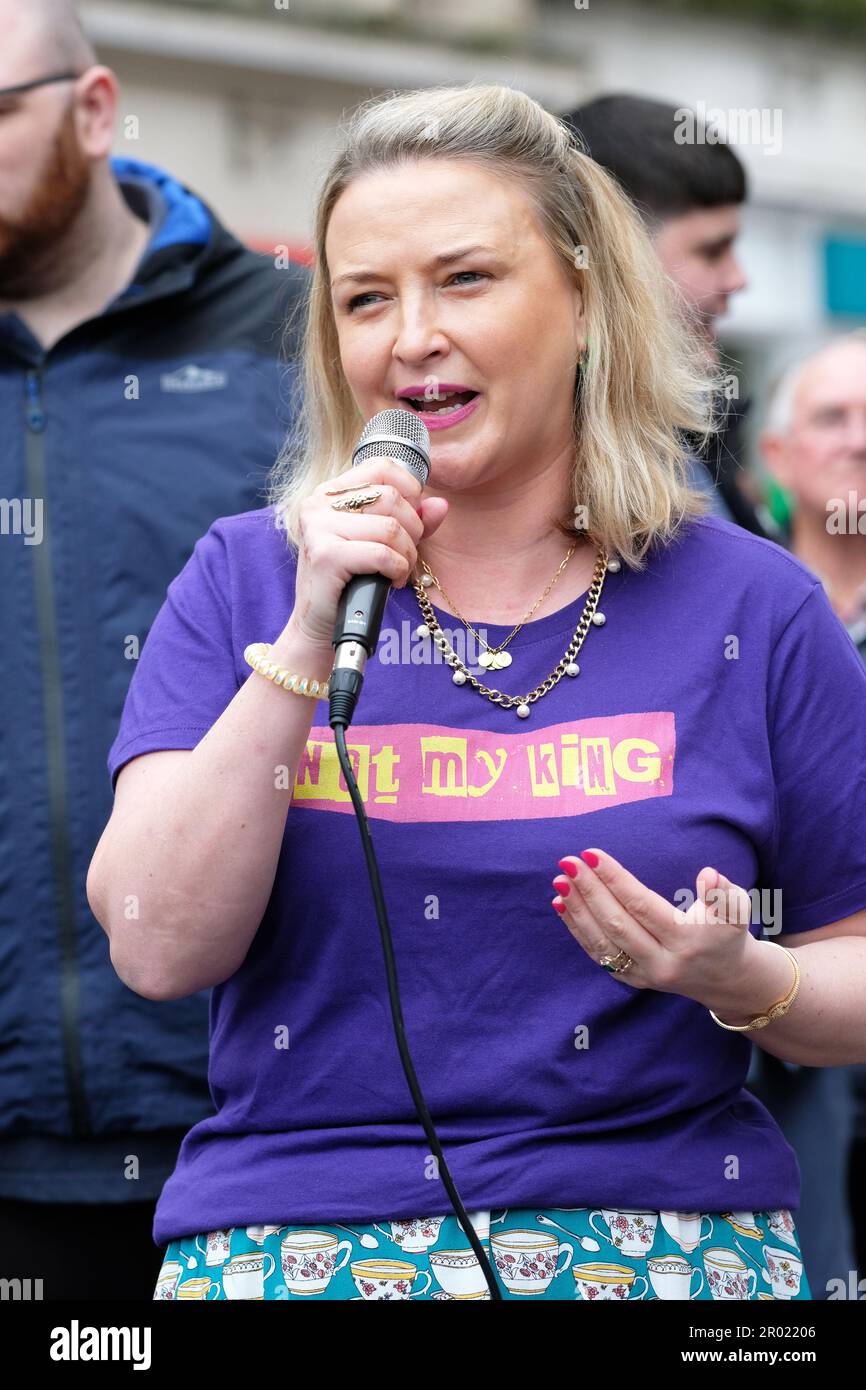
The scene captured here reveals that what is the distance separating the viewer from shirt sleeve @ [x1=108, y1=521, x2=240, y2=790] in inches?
80.5

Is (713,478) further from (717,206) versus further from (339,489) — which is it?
(339,489)

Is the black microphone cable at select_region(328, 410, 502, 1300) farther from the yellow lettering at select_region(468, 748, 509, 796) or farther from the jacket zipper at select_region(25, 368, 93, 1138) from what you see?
the jacket zipper at select_region(25, 368, 93, 1138)

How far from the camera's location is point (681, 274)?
11.9 feet

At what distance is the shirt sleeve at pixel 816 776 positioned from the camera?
2.13 metres

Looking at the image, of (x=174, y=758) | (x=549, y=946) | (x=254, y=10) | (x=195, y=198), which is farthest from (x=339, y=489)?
(x=254, y=10)

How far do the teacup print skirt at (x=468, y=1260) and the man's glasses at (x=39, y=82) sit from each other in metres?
2.01

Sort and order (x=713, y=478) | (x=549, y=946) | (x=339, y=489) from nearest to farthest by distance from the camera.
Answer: (x=339, y=489), (x=549, y=946), (x=713, y=478)

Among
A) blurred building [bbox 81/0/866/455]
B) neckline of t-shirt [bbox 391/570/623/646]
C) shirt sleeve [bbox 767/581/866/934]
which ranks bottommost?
shirt sleeve [bbox 767/581/866/934]

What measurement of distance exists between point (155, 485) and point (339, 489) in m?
1.23

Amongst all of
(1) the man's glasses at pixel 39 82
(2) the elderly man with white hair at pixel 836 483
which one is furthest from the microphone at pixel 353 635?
(2) the elderly man with white hair at pixel 836 483

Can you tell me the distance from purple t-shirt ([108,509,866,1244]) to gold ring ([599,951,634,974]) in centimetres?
14

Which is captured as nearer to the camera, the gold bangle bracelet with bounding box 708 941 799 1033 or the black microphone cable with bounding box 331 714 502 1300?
the black microphone cable with bounding box 331 714 502 1300

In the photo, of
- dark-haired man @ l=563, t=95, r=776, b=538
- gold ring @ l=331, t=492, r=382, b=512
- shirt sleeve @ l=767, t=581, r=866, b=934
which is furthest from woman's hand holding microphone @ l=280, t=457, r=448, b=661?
dark-haired man @ l=563, t=95, r=776, b=538
